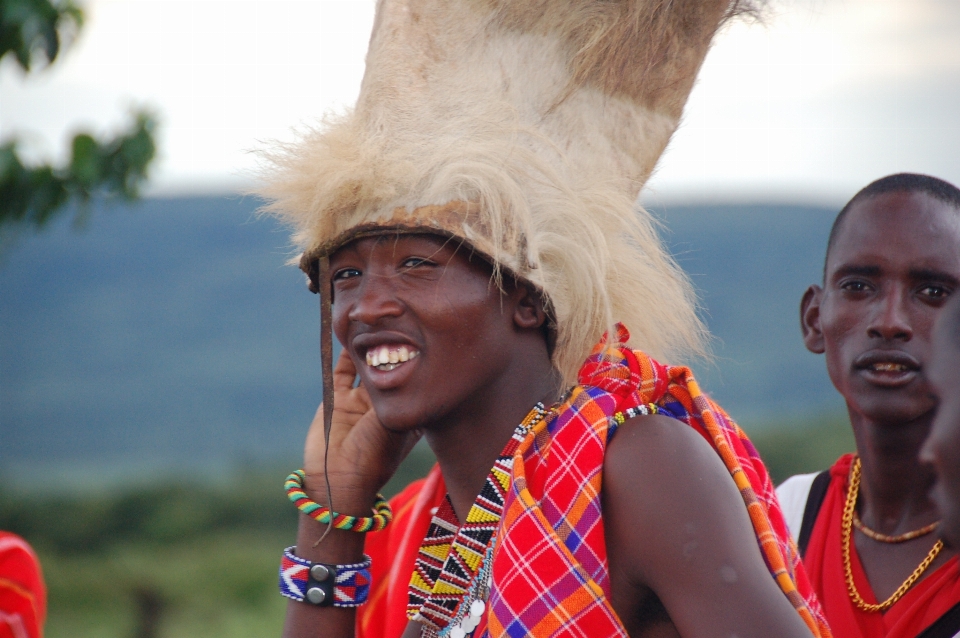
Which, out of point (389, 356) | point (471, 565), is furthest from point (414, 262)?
point (471, 565)

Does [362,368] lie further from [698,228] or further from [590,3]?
[698,228]

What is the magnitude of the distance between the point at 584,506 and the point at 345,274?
95cm

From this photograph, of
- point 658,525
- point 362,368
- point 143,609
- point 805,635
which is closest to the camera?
point 805,635

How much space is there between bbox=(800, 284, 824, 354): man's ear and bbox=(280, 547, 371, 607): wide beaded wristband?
1564 mm

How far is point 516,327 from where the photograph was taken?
2510mm

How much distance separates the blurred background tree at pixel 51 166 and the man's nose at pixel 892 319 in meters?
3.40

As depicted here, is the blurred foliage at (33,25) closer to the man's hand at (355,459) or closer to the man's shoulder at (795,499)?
the man's hand at (355,459)

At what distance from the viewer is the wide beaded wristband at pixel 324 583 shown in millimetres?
2771

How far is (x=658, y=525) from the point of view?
196 centimetres

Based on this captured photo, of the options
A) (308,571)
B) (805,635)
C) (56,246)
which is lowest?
(805,635)

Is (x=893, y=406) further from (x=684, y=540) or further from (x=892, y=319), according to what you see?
(x=684, y=540)

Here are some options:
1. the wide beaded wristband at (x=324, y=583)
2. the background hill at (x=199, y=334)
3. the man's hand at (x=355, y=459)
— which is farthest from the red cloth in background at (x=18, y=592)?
the background hill at (x=199, y=334)

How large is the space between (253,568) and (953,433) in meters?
7.60

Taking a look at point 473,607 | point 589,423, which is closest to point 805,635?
point 589,423
